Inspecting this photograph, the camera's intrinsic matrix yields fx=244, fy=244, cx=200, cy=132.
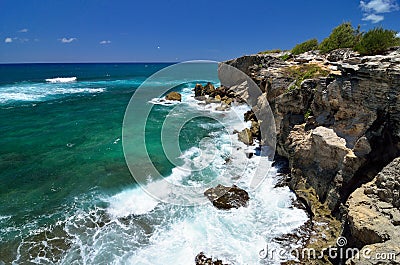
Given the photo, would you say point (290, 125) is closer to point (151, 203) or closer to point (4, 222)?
point (151, 203)

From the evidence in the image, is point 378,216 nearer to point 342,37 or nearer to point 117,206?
point 117,206

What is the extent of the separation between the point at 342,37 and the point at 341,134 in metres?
18.2

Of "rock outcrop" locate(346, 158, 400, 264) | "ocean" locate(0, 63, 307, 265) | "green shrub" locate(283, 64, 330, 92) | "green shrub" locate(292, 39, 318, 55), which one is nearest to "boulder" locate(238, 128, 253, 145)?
"ocean" locate(0, 63, 307, 265)

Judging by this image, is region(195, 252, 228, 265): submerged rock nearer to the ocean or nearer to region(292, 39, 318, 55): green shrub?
the ocean

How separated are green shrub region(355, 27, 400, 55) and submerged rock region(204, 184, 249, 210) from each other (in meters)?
11.7

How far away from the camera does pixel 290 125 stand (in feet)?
52.3

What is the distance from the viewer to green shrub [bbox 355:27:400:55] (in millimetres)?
14227

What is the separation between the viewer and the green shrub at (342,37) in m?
24.6

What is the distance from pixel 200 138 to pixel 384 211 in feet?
57.5

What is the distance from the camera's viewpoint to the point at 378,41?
1462cm

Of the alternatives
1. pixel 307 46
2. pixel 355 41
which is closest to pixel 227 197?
pixel 355 41

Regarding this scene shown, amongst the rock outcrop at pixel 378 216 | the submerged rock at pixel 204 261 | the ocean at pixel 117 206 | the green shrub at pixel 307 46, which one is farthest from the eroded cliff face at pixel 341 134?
the green shrub at pixel 307 46

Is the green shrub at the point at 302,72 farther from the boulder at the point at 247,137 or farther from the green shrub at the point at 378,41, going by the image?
the boulder at the point at 247,137

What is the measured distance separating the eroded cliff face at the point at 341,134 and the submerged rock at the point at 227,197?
2986 mm
